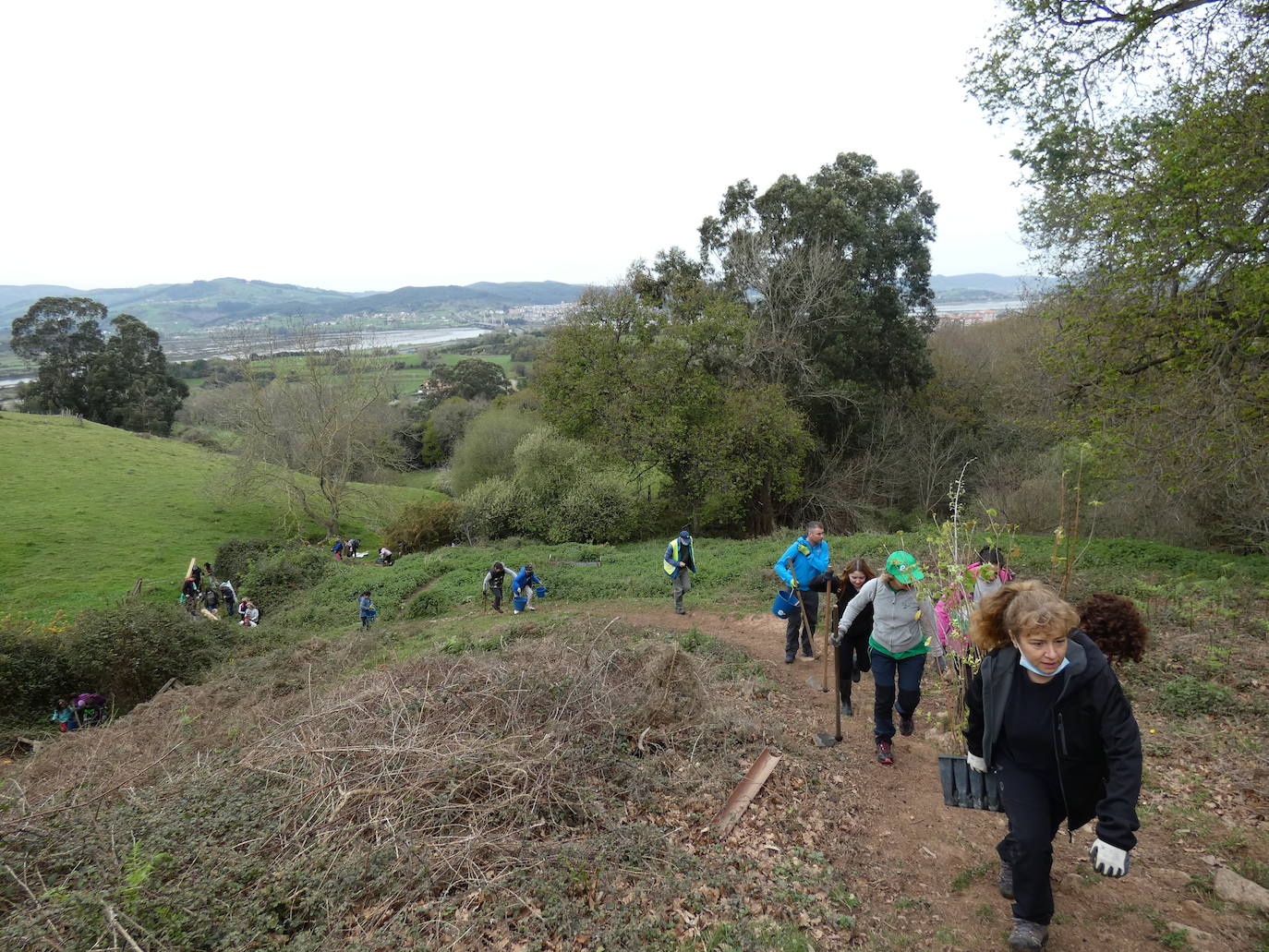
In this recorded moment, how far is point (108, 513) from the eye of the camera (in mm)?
24641

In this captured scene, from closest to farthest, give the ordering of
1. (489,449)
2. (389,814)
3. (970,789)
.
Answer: (970,789)
(389,814)
(489,449)

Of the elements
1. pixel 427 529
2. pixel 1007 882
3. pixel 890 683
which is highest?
pixel 890 683

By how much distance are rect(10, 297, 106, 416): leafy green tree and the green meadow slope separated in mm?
6473

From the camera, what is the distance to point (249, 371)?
89.1 ft

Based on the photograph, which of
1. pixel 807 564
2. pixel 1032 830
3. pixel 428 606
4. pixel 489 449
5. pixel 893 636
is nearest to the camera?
pixel 1032 830

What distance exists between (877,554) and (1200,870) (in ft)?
30.8

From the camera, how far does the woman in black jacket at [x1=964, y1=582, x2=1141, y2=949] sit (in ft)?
8.87

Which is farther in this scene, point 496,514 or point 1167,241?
point 496,514

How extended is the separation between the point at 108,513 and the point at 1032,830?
31.5m

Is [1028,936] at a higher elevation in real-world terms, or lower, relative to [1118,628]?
lower

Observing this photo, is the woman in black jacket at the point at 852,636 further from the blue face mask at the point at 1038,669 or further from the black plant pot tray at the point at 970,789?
the blue face mask at the point at 1038,669

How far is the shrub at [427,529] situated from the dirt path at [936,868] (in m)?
19.3

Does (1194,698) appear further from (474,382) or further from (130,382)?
(130,382)

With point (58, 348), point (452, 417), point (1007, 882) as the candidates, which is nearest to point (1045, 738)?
point (1007, 882)
